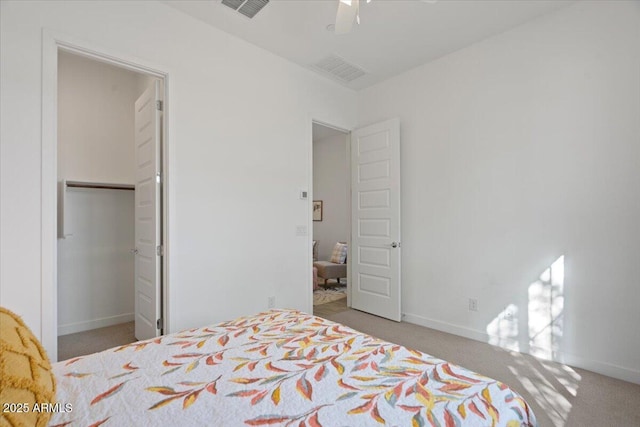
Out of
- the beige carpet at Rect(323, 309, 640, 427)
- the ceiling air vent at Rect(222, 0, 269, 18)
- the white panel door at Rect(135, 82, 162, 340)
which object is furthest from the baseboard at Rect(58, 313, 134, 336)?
the ceiling air vent at Rect(222, 0, 269, 18)

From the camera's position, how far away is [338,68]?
3635 millimetres

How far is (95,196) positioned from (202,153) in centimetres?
166

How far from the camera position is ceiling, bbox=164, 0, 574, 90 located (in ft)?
8.45

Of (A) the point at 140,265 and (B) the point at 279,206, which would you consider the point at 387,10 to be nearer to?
(B) the point at 279,206

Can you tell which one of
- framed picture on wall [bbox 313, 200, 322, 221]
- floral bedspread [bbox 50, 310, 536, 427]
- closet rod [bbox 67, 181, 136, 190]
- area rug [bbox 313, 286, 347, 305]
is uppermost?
closet rod [bbox 67, 181, 136, 190]

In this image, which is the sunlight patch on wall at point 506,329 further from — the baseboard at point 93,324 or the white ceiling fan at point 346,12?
the baseboard at point 93,324

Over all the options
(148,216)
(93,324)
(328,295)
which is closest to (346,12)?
(148,216)

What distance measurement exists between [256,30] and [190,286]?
2.42 m

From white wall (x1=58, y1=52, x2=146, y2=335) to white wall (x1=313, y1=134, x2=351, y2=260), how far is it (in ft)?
12.5

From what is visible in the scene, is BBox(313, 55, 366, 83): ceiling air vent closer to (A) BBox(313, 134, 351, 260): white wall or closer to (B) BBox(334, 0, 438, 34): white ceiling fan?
(B) BBox(334, 0, 438, 34): white ceiling fan

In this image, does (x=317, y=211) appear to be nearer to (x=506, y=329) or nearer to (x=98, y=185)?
(x=98, y=185)

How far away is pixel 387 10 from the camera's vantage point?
2621mm

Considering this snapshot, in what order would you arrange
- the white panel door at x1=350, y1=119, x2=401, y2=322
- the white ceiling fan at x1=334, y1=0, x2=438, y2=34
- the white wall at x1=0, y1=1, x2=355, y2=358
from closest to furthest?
the white ceiling fan at x1=334, y1=0, x2=438, y2=34 < the white wall at x1=0, y1=1, x2=355, y2=358 < the white panel door at x1=350, y1=119, x2=401, y2=322

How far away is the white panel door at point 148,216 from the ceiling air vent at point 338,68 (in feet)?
5.78
